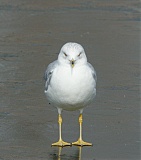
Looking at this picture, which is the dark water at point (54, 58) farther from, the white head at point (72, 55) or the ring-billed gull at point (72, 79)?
the white head at point (72, 55)

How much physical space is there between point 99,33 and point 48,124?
17.1 feet

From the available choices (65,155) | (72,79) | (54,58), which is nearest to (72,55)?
(72,79)

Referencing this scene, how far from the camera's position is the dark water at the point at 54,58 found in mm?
7469

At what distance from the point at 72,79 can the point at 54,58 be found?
3.98 metres

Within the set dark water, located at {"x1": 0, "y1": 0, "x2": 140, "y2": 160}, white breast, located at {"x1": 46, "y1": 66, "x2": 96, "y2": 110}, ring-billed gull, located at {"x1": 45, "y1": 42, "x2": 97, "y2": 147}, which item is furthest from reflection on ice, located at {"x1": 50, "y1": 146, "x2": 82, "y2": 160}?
white breast, located at {"x1": 46, "y1": 66, "x2": 96, "y2": 110}

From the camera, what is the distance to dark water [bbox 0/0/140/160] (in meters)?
7.47

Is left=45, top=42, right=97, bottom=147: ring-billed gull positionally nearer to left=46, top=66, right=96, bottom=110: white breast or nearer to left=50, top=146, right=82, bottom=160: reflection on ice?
left=46, top=66, right=96, bottom=110: white breast

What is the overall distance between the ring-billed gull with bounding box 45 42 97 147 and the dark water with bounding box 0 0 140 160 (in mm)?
400

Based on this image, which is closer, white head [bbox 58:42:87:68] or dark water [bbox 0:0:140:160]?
white head [bbox 58:42:87:68]

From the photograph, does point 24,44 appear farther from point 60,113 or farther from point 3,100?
point 60,113

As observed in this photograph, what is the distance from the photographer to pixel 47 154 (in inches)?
284

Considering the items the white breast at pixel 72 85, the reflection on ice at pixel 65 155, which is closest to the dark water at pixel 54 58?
the reflection on ice at pixel 65 155

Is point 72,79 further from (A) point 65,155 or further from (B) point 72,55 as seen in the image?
(A) point 65,155

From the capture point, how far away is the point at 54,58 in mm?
11266
